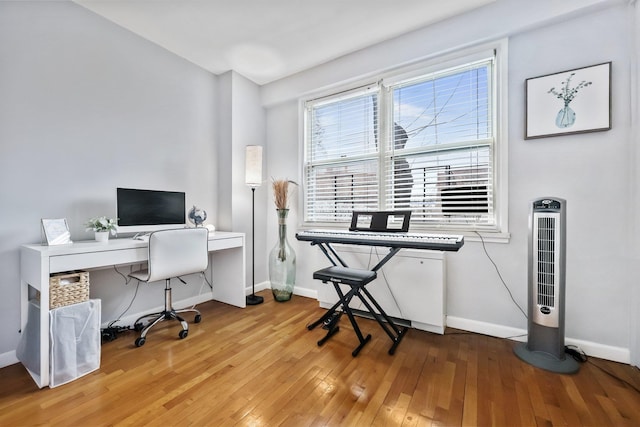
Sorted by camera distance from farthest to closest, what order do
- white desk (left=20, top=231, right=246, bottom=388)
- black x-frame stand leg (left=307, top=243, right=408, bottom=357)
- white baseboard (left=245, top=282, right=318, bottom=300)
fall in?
white baseboard (left=245, top=282, right=318, bottom=300)
black x-frame stand leg (left=307, top=243, right=408, bottom=357)
white desk (left=20, top=231, right=246, bottom=388)

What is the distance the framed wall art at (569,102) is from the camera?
6.21 ft

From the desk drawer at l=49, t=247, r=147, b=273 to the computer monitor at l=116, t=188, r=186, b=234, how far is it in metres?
0.32

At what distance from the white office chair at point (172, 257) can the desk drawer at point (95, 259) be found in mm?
131

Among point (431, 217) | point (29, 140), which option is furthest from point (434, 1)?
point (29, 140)

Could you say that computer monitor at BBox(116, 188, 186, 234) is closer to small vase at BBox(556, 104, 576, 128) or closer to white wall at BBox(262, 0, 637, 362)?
white wall at BBox(262, 0, 637, 362)

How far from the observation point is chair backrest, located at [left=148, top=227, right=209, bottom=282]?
2.09 metres

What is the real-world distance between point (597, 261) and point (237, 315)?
3019 millimetres

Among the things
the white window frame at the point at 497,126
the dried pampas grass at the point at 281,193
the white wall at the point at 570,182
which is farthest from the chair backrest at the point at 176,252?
the white wall at the point at 570,182

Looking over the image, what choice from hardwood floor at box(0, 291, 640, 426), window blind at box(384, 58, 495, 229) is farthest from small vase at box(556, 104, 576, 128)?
hardwood floor at box(0, 291, 640, 426)

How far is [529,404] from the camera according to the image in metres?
1.45

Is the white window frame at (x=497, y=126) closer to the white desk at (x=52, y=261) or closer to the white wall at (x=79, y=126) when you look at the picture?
the white desk at (x=52, y=261)

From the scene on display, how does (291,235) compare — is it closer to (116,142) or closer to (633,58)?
(116,142)

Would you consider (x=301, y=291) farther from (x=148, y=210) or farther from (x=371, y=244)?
(x=148, y=210)

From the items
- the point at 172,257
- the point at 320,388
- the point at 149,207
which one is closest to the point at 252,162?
the point at 149,207
